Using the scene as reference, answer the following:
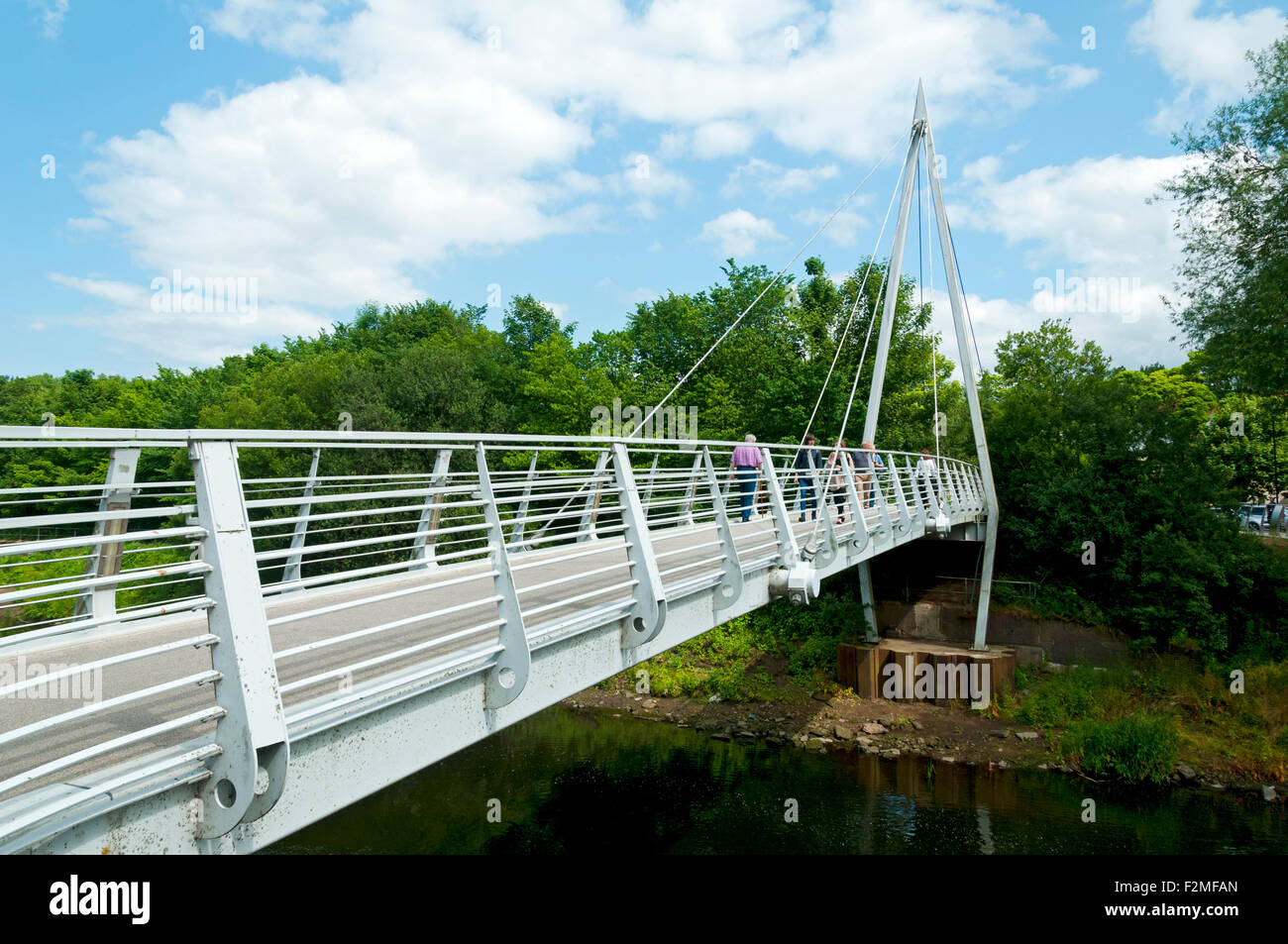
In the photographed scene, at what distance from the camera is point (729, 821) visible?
1421 cm

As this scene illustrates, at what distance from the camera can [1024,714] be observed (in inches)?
760

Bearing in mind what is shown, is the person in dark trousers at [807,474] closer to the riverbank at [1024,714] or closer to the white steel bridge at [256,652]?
the white steel bridge at [256,652]

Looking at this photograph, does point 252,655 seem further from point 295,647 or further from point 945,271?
point 945,271

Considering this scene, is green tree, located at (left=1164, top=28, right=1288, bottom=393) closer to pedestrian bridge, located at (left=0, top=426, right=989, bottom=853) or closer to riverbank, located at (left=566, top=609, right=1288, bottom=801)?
riverbank, located at (left=566, top=609, right=1288, bottom=801)

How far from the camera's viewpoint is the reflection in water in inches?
521

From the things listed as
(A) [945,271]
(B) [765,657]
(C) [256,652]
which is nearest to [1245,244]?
(A) [945,271]

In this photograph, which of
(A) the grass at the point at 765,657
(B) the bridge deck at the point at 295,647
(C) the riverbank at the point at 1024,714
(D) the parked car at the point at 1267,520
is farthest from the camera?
(D) the parked car at the point at 1267,520

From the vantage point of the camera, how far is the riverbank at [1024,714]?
1677 cm

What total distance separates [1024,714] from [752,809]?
810 centimetres

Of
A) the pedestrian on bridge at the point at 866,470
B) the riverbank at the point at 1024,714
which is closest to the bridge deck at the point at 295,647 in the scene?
the pedestrian on bridge at the point at 866,470

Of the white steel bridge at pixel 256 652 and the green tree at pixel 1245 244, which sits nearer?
the white steel bridge at pixel 256 652

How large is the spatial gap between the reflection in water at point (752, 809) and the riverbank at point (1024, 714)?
2.33 feet

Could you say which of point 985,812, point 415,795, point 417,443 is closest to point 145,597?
point 415,795

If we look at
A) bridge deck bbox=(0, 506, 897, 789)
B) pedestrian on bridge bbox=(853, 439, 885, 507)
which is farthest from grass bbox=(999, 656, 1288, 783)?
bridge deck bbox=(0, 506, 897, 789)
